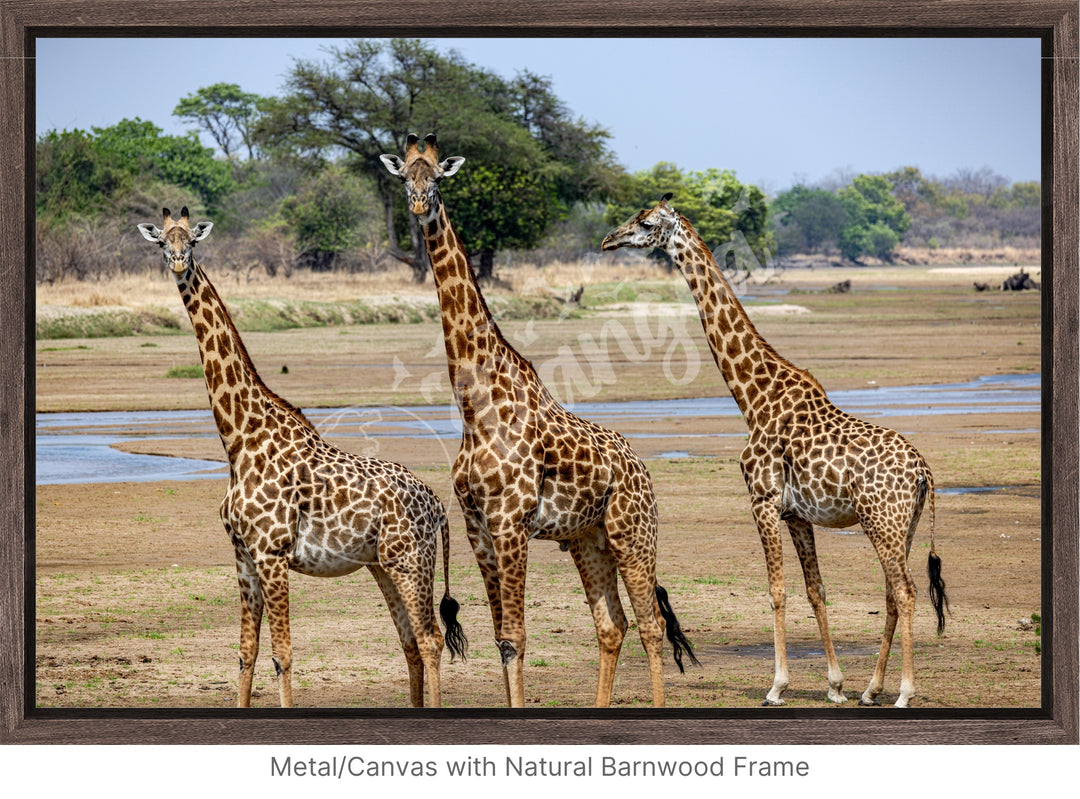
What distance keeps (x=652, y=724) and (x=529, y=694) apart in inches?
76.8

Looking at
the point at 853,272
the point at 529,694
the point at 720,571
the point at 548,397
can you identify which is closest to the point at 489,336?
the point at 548,397

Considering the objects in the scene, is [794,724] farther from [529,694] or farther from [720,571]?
[720,571]

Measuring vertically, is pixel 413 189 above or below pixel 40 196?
below

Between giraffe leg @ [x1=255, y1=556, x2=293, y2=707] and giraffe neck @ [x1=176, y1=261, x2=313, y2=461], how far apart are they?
68cm

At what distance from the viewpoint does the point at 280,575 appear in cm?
737

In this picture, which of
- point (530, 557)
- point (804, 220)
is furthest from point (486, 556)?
point (804, 220)

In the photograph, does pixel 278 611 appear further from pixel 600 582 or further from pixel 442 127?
pixel 442 127

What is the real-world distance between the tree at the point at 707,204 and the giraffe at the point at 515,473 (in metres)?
27.8

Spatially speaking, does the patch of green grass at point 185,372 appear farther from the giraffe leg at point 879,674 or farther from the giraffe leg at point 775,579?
the giraffe leg at point 879,674

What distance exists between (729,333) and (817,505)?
1.20 metres

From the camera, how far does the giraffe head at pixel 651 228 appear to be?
827 centimetres

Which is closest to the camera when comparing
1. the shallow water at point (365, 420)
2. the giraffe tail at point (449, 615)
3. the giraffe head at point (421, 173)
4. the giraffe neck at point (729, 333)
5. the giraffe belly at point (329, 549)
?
the giraffe head at point (421, 173)

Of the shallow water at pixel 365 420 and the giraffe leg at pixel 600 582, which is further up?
the shallow water at pixel 365 420

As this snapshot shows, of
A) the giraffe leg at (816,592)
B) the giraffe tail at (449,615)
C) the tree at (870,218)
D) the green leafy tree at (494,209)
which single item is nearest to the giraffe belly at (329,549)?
the giraffe tail at (449,615)
